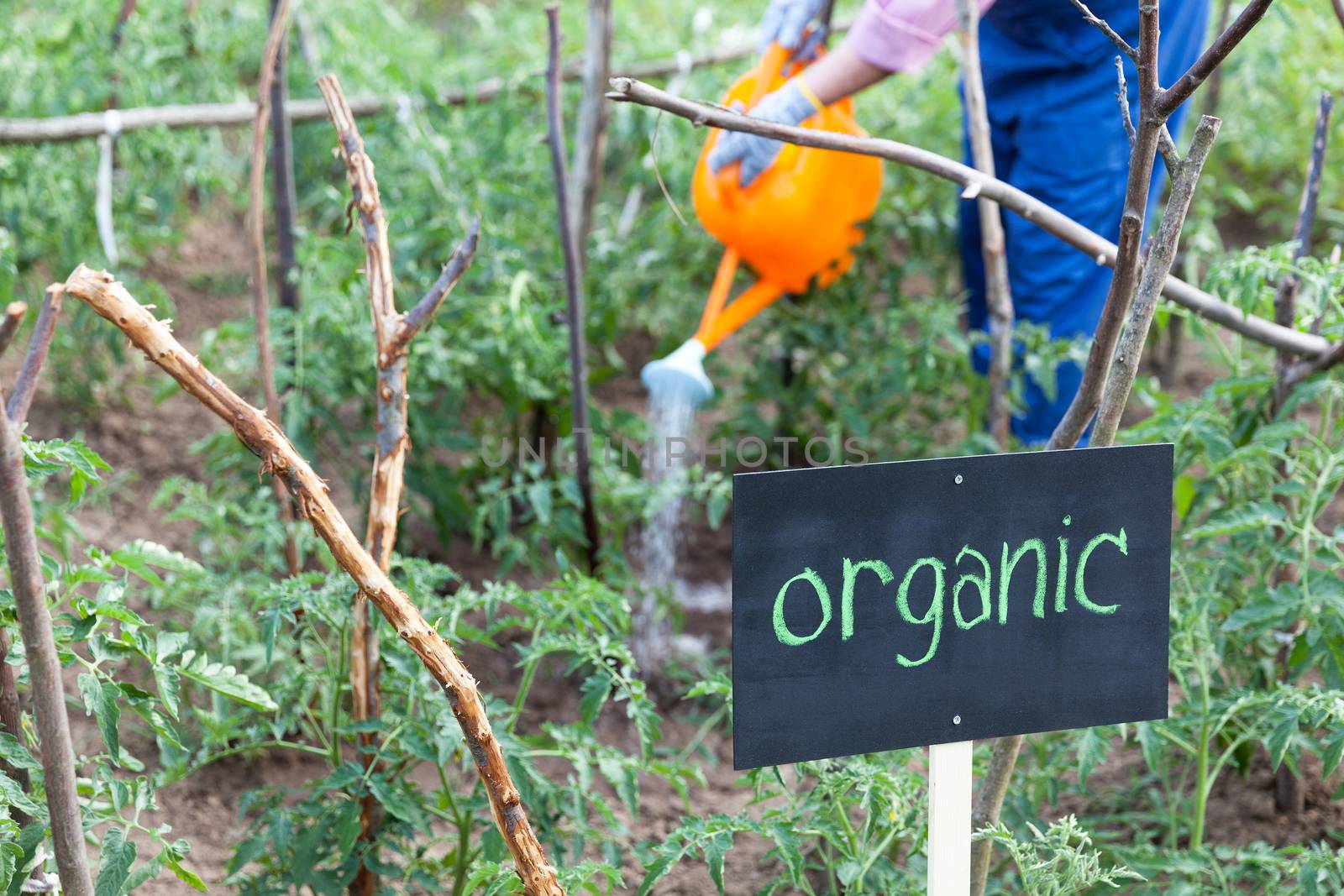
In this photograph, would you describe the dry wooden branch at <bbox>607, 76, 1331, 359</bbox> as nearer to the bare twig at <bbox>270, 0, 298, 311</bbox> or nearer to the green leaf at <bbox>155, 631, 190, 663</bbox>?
the green leaf at <bbox>155, 631, 190, 663</bbox>

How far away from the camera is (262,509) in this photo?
208 cm

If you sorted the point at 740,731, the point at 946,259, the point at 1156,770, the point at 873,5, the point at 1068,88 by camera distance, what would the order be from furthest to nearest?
1. the point at 946,259
2. the point at 1068,88
3. the point at 873,5
4. the point at 1156,770
5. the point at 740,731

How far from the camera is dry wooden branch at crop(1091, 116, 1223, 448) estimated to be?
3.45ft

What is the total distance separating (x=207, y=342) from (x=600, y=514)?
0.80 m

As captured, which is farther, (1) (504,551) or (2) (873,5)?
(1) (504,551)

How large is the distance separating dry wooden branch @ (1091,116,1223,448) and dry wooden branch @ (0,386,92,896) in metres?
0.91

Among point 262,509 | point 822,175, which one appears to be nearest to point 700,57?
point 822,175

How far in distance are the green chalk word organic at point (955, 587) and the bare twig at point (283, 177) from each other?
4.50 feet

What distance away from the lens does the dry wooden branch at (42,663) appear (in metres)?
0.96

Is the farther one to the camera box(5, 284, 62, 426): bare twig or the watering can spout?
the watering can spout

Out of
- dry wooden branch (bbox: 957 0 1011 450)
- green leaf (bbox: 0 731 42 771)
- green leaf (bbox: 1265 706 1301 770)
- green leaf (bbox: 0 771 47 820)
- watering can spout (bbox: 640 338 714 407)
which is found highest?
dry wooden branch (bbox: 957 0 1011 450)

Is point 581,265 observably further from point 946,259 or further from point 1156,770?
point 1156,770

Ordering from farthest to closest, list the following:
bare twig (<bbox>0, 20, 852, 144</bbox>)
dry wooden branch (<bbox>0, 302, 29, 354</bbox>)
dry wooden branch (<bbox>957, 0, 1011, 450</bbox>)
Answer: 1. bare twig (<bbox>0, 20, 852, 144</bbox>)
2. dry wooden branch (<bbox>957, 0, 1011, 450</bbox>)
3. dry wooden branch (<bbox>0, 302, 29, 354</bbox>)

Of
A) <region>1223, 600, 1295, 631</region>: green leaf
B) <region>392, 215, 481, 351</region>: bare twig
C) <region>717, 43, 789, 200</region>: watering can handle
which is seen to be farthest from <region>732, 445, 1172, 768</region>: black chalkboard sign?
<region>717, 43, 789, 200</region>: watering can handle
